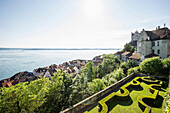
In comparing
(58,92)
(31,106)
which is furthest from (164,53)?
(31,106)

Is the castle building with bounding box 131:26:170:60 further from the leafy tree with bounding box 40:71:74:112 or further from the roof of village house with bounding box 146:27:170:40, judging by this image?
the leafy tree with bounding box 40:71:74:112

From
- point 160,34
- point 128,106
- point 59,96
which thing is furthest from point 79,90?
point 160,34

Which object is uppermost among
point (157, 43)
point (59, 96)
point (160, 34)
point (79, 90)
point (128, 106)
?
point (160, 34)

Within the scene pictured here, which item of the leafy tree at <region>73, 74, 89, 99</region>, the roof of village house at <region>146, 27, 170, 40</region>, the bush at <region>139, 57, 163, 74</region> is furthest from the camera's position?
the roof of village house at <region>146, 27, 170, 40</region>

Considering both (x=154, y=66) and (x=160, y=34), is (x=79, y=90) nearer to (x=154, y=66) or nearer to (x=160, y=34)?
(x=154, y=66)

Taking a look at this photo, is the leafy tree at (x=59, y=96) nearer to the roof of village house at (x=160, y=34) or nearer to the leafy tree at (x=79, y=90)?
the leafy tree at (x=79, y=90)

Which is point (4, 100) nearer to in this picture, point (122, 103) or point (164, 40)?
point (122, 103)

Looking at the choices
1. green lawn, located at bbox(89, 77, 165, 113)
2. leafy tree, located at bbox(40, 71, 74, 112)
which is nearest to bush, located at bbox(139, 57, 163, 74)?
green lawn, located at bbox(89, 77, 165, 113)

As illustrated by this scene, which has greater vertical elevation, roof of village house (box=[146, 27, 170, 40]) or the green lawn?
roof of village house (box=[146, 27, 170, 40])

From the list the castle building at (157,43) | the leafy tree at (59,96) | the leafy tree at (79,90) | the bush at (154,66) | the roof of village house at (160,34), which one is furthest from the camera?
the roof of village house at (160,34)

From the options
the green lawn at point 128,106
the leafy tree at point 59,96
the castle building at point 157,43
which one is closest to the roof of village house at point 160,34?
the castle building at point 157,43

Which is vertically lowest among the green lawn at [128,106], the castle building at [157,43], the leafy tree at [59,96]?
the green lawn at [128,106]

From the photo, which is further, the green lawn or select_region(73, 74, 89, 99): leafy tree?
select_region(73, 74, 89, 99): leafy tree

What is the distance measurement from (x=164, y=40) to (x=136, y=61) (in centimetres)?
1577
